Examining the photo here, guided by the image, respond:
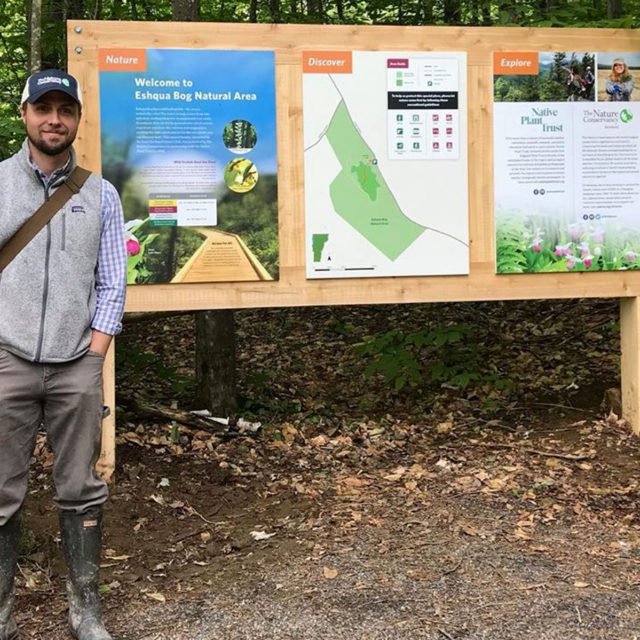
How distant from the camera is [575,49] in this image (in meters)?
5.97

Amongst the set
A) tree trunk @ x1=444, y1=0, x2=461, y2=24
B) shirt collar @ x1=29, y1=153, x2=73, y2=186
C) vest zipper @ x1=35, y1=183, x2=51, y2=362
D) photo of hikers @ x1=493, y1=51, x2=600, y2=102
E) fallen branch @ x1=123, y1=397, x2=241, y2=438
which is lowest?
fallen branch @ x1=123, y1=397, x2=241, y2=438

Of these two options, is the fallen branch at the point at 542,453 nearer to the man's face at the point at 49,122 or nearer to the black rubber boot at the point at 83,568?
the black rubber boot at the point at 83,568

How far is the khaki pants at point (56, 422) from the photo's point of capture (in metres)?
3.33

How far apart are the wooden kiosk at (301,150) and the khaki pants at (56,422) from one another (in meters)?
1.88

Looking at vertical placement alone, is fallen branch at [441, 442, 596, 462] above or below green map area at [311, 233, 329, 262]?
below

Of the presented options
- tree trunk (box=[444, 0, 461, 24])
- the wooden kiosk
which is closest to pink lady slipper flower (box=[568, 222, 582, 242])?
the wooden kiosk

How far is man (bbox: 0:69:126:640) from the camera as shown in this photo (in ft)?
10.9

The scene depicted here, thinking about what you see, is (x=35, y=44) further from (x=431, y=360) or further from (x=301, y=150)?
(x=431, y=360)

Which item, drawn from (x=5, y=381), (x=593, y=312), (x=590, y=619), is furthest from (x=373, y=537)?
(x=593, y=312)

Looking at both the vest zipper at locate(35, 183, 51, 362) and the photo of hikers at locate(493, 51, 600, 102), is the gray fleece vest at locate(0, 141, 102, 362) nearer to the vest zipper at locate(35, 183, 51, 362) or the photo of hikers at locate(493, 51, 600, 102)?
the vest zipper at locate(35, 183, 51, 362)

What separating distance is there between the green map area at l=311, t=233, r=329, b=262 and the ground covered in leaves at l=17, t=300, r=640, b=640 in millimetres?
1532

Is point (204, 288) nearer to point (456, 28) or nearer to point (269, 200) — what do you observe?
point (269, 200)

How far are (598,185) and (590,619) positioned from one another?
3.43 m

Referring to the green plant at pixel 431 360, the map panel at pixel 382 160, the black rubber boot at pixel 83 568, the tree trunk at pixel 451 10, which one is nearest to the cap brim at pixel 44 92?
the black rubber boot at pixel 83 568
